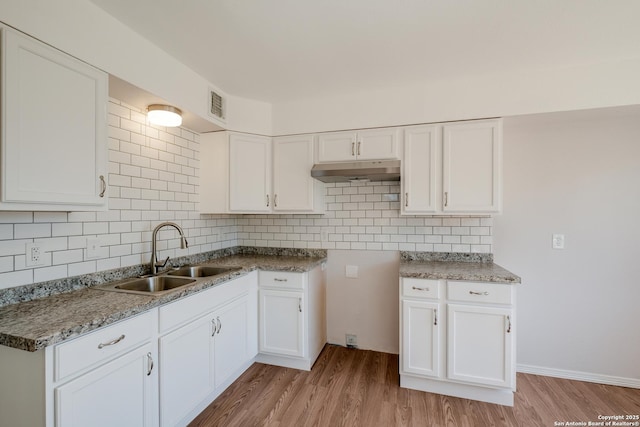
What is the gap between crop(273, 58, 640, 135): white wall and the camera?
2049mm

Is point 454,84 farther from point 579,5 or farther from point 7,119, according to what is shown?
point 7,119

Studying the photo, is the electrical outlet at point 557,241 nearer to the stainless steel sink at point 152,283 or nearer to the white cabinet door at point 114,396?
the stainless steel sink at point 152,283

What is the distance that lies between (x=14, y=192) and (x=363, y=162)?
83.0 inches

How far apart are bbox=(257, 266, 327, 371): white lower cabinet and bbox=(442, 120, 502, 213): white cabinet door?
1420 millimetres

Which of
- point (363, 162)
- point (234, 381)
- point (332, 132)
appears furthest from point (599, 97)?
point (234, 381)

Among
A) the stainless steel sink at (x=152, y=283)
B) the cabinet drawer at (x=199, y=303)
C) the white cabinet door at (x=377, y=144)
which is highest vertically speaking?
the white cabinet door at (x=377, y=144)

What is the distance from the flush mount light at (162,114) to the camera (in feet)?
6.54

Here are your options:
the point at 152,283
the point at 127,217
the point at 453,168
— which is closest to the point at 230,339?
the point at 152,283

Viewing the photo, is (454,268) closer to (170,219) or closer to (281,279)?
(281,279)

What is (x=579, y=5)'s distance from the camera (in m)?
1.49

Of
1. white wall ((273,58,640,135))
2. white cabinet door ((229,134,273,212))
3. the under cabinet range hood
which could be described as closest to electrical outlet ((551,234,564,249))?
white wall ((273,58,640,135))

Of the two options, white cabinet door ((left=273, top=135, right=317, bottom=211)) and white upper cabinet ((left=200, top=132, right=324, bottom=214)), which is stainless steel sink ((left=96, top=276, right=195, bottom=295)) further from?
white cabinet door ((left=273, top=135, right=317, bottom=211))

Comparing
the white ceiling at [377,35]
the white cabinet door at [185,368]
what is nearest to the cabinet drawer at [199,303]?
the white cabinet door at [185,368]

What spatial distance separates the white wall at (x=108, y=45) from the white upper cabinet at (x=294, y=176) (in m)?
0.75
